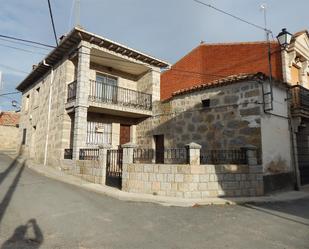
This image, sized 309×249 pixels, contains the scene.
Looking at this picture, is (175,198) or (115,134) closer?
(175,198)

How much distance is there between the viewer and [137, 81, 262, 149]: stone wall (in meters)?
9.52

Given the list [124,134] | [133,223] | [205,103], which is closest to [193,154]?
[133,223]

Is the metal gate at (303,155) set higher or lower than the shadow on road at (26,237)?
higher

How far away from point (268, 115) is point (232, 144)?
1764mm

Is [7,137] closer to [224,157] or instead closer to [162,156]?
[162,156]

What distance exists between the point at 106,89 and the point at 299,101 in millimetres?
9327

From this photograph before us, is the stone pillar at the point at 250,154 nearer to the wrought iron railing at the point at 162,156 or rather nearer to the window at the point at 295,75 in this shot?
the wrought iron railing at the point at 162,156

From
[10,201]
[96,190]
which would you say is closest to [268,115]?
[96,190]

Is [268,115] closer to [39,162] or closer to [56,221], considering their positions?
[56,221]

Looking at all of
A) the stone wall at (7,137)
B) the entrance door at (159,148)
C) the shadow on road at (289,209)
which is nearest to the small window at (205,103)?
the entrance door at (159,148)

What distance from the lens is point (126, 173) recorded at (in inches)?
338

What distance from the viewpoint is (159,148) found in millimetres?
13484

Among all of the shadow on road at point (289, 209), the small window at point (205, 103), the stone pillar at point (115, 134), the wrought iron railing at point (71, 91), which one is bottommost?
the shadow on road at point (289, 209)

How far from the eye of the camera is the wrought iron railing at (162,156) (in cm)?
1007
